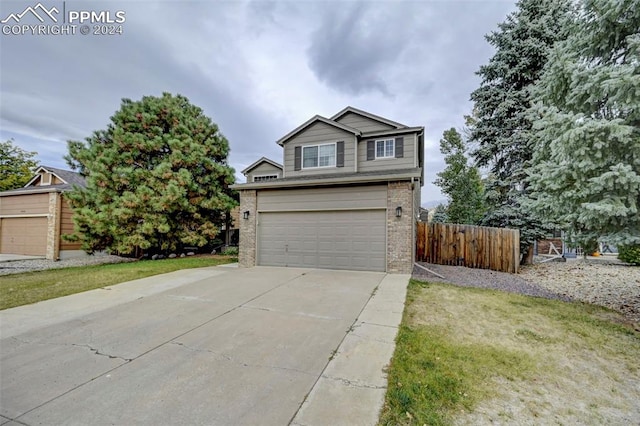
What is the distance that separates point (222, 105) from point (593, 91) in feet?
47.0

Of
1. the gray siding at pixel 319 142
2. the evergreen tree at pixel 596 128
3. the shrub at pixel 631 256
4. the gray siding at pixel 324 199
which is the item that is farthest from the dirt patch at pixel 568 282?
the gray siding at pixel 319 142

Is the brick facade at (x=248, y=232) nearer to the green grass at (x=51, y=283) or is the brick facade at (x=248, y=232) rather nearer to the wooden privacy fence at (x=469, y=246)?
the green grass at (x=51, y=283)

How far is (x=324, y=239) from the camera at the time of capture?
9.16 m

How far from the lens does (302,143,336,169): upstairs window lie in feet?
38.6

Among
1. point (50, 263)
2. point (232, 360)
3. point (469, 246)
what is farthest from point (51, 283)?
point (469, 246)

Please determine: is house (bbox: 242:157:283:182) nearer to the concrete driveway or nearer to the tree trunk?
the concrete driveway

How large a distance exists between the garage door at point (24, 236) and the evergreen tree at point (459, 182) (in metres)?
22.0

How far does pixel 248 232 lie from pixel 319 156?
456 centimetres

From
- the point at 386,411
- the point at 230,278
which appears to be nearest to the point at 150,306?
the point at 230,278

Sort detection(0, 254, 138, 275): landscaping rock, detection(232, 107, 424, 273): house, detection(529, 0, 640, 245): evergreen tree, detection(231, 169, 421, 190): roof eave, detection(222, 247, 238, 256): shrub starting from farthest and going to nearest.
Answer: detection(222, 247, 238, 256): shrub < detection(0, 254, 138, 275): landscaping rock < detection(232, 107, 424, 273): house < detection(231, 169, 421, 190): roof eave < detection(529, 0, 640, 245): evergreen tree

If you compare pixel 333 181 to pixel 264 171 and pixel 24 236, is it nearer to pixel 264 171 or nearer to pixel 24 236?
pixel 264 171

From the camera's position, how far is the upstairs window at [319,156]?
38.6 ft

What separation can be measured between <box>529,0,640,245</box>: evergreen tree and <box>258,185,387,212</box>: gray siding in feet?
13.2

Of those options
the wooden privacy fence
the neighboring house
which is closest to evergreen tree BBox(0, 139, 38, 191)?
the neighboring house
